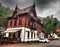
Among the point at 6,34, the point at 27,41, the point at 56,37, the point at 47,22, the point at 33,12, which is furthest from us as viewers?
the point at 56,37

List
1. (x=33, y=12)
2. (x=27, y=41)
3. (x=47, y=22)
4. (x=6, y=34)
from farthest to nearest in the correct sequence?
(x=47, y=22) < (x=33, y=12) < (x=6, y=34) < (x=27, y=41)

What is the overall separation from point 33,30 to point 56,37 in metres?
7.69

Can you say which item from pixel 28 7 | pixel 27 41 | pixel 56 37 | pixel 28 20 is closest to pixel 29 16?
pixel 28 20

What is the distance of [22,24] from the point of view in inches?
481

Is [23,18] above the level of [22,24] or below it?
above

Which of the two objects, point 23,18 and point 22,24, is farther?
point 23,18

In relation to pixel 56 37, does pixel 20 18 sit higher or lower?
higher

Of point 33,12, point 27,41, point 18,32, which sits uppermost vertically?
point 33,12

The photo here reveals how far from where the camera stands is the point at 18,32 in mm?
12195

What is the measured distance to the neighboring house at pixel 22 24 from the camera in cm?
1190

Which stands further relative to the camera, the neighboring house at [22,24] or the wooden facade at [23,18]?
the wooden facade at [23,18]

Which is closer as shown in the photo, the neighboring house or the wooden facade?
the neighboring house

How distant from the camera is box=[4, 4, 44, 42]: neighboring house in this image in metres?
11.9

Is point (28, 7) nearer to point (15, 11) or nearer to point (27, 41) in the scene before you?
point (15, 11)
